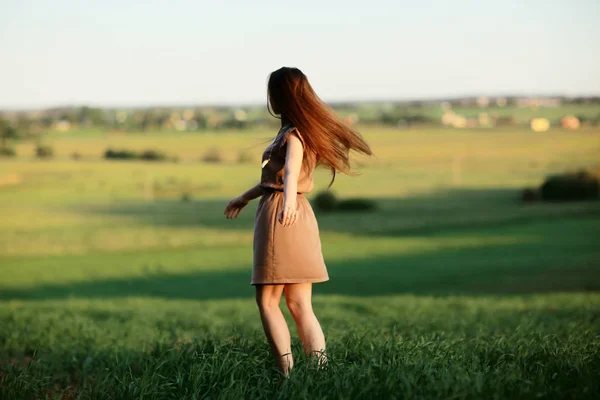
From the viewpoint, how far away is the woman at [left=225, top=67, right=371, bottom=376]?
3.77 meters

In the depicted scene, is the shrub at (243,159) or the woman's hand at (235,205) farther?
the shrub at (243,159)

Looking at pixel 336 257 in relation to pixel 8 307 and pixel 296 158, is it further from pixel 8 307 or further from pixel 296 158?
pixel 296 158

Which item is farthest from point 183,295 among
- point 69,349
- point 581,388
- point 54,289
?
point 581,388

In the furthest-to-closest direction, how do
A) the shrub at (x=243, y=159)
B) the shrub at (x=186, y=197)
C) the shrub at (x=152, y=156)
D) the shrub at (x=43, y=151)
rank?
the shrub at (x=152, y=156) → the shrub at (x=243, y=159) → the shrub at (x=186, y=197) → the shrub at (x=43, y=151)

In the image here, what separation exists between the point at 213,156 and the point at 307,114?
45.5ft

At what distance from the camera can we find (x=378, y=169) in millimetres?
17125

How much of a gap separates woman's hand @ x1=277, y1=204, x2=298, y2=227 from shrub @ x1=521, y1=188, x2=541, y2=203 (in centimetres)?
1304

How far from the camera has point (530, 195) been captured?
1605 centimetres

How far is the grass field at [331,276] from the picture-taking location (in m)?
3.82

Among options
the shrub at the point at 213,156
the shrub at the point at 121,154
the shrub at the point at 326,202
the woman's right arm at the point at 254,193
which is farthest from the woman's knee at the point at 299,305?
the shrub at the point at 121,154

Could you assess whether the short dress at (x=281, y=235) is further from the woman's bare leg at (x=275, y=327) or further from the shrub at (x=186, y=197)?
the shrub at (x=186, y=197)

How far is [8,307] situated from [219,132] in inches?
375

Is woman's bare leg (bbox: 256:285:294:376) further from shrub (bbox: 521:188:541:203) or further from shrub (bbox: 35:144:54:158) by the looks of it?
shrub (bbox: 35:144:54:158)

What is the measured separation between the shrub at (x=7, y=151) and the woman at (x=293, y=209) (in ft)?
Result: 43.5
